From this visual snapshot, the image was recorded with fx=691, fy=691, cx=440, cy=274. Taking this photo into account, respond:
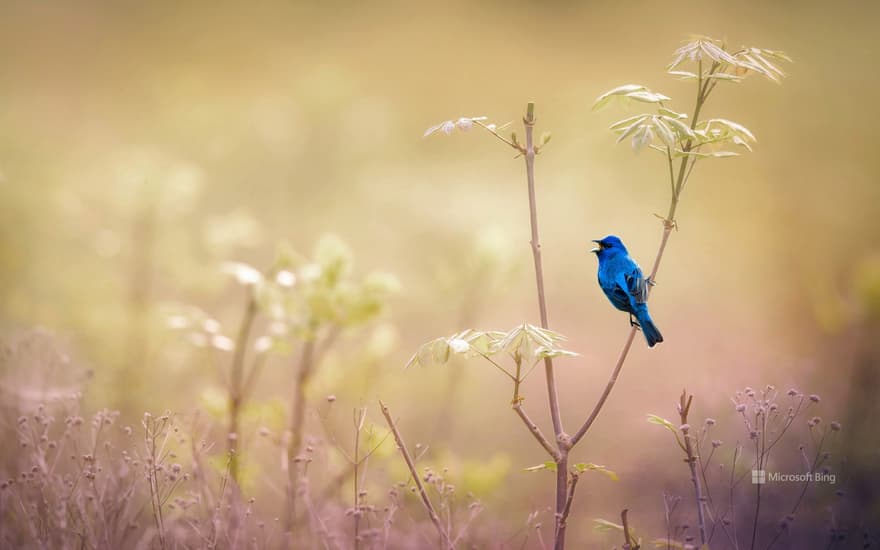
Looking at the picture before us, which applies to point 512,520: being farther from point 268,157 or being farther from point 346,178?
point 268,157

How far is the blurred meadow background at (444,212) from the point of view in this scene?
2131mm

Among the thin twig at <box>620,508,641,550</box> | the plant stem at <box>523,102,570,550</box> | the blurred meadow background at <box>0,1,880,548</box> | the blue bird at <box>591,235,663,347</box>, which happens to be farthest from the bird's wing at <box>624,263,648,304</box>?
the blurred meadow background at <box>0,1,880,548</box>

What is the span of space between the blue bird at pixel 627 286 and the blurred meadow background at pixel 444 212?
1.02 m

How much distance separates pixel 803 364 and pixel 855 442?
0.86ft


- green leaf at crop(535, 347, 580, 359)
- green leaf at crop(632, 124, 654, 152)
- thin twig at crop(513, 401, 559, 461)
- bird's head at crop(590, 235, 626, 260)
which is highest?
green leaf at crop(632, 124, 654, 152)

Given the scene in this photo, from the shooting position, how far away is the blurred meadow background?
2131 millimetres

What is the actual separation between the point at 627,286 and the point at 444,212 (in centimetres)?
171

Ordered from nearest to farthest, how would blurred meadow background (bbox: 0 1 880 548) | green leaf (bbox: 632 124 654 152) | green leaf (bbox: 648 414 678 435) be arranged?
green leaf (bbox: 632 124 654 152)
green leaf (bbox: 648 414 678 435)
blurred meadow background (bbox: 0 1 880 548)

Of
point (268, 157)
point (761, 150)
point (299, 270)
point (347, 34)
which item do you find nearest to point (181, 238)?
point (268, 157)

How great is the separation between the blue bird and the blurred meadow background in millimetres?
1022

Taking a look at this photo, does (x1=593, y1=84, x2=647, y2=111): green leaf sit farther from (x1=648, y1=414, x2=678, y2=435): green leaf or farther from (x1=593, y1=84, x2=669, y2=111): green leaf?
(x1=648, y1=414, x2=678, y2=435): green leaf

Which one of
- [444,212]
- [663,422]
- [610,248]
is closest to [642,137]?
[610,248]

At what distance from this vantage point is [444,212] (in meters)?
2.67

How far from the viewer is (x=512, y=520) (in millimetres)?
2242
